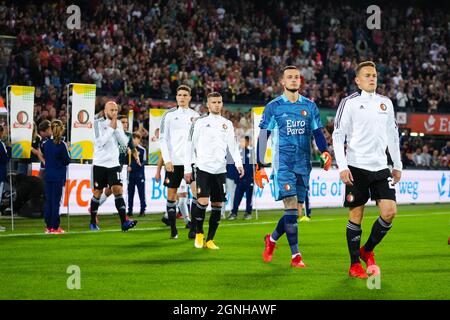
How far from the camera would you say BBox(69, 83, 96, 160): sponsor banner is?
18.2 m

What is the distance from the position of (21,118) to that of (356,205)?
10.0 metres

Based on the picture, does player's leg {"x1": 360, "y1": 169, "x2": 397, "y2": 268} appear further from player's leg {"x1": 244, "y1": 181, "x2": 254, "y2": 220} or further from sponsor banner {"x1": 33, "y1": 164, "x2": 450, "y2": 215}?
player's leg {"x1": 244, "y1": 181, "x2": 254, "y2": 220}

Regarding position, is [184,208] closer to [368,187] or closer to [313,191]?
[368,187]

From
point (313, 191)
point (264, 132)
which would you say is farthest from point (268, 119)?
point (313, 191)

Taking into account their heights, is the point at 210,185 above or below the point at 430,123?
below

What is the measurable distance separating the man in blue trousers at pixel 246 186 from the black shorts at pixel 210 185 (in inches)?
342

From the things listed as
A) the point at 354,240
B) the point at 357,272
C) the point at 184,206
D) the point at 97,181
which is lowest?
the point at 184,206

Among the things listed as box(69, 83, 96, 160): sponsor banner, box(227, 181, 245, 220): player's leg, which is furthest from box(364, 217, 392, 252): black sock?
box(227, 181, 245, 220): player's leg

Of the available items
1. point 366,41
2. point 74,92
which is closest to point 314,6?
point 366,41

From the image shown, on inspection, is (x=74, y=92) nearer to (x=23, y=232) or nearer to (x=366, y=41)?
(x=23, y=232)

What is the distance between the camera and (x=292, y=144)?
11.0m

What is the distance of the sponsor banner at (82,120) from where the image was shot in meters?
18.2

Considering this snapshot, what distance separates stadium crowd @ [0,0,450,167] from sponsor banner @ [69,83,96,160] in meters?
5.24
